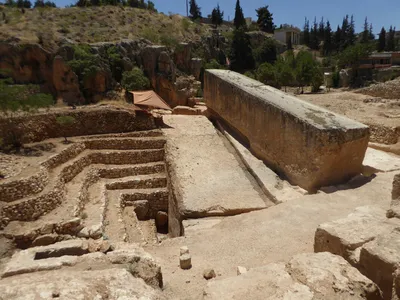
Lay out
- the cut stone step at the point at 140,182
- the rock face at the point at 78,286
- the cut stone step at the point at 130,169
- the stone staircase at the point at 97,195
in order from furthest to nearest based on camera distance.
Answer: the cut stone step at the point at 130,169 → the cut stone step at the point at 140,182 → the stone staircase at the point at 97,195 → the rock face at the point at 78,286

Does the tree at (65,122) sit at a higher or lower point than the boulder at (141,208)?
higher

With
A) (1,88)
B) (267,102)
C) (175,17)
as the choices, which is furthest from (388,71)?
(1,88)

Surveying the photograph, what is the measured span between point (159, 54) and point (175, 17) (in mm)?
17513

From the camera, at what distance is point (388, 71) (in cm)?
2975

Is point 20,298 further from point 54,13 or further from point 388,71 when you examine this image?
point 388,71

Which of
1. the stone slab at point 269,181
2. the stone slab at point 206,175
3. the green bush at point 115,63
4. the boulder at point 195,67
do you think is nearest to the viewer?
the stone slab at point 269,181

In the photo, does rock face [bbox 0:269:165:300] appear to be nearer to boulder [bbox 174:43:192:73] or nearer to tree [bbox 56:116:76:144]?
tree [bbox 56:116:76:144]

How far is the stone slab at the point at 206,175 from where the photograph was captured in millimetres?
7035

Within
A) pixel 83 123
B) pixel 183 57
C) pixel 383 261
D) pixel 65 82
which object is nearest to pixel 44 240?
pixel 83 123

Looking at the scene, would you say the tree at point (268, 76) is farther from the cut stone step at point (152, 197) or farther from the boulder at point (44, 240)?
the boulder at point (44, 240)

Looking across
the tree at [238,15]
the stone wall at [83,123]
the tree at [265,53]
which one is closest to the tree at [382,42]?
the tree at [265,53]

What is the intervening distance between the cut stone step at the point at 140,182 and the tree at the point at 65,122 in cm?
233

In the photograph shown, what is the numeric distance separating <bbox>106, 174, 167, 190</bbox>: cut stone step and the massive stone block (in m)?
3.29

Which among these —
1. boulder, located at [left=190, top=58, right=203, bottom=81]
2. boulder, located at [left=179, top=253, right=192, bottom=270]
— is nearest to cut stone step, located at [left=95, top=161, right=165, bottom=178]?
boulder, located at [left=179, top=253, right=192, bottom=270]
